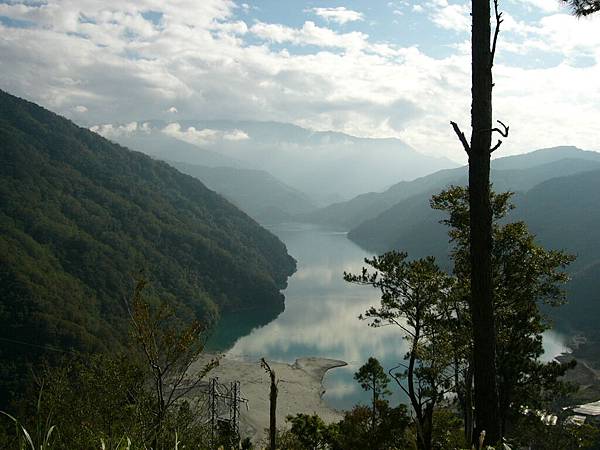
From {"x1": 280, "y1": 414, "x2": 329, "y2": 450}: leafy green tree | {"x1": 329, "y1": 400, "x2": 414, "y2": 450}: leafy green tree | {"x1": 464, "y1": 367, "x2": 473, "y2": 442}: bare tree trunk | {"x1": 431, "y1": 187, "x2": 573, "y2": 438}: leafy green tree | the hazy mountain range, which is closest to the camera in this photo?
{"x1": 464, "y1": 367, "x2": 473, "y2": 442}: bare tree trunk

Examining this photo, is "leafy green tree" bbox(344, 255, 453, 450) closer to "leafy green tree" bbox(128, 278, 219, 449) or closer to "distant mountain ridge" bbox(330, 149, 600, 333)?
"leafy green tree" bbox(128, 278, 219, 449)

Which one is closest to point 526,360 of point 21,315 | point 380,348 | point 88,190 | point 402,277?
point 402,277

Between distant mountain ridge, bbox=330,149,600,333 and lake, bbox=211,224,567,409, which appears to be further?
distant mountain ridge, bbox=330,149,600,333

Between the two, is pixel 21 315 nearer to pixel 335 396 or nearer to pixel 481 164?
pixel 335 396

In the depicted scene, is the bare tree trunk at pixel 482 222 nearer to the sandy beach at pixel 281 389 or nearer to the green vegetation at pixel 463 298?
the green vegetation at pixel 463 298

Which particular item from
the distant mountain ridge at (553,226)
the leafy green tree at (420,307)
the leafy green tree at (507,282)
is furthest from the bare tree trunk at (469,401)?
the distant mountain ridge at (553,226)

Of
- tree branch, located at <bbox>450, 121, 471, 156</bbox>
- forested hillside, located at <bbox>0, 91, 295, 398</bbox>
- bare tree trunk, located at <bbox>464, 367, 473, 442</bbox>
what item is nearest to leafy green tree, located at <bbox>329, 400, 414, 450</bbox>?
bare tree trunk, located at <bbox>464, 367, 473, 442</bbox>

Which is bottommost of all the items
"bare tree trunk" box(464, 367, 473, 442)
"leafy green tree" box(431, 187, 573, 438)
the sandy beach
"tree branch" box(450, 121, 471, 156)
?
the sandy beach
